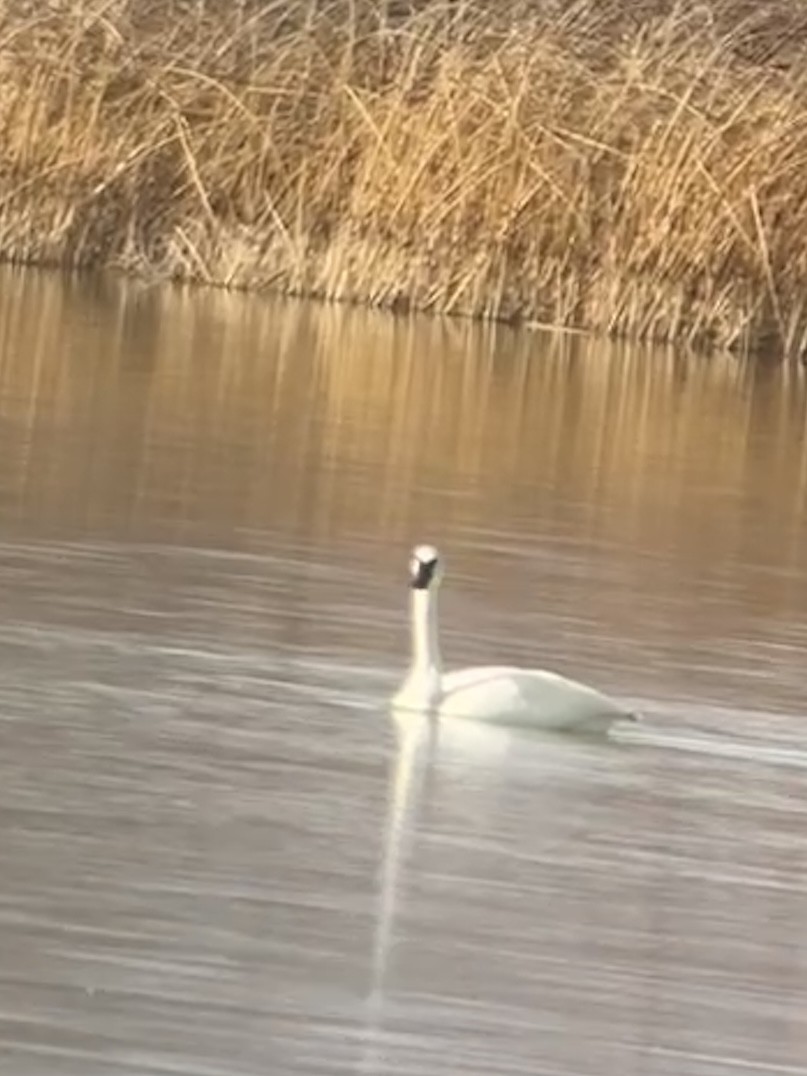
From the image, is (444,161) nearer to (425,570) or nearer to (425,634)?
(425,570)

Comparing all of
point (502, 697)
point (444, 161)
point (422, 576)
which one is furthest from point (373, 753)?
point (444, 161)

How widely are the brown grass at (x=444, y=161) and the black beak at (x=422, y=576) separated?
11.8 m

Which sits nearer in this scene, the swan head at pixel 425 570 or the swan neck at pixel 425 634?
the swan neck at pixel 425 634

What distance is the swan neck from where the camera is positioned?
903 cm

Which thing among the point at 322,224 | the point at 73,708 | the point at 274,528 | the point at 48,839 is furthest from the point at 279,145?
the point at 48,839

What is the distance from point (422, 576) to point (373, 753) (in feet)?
2.72

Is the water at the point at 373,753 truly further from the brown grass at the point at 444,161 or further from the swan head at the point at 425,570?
the brown grass at the point at 444,161

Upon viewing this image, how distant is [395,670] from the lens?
9.73m

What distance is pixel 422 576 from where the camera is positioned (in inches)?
367

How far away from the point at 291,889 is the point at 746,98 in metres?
14.7

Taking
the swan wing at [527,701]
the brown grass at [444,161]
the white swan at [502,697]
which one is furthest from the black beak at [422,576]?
the brown grass at [444,161]

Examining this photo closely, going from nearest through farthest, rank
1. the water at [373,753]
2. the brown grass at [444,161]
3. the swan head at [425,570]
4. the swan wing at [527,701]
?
the water at [373,753], the swan wing at [527,701], the swan head at [425,570], the brown grass at [444,161]

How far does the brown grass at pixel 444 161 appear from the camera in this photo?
21.2 m

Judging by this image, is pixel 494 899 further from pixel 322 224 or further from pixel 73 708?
pixel 322 224
